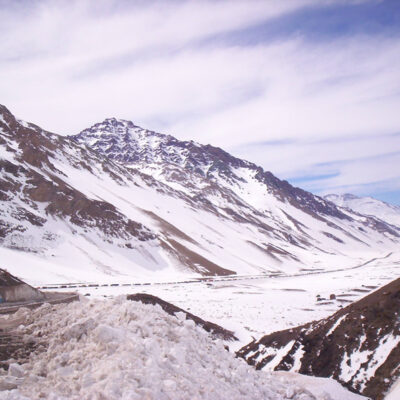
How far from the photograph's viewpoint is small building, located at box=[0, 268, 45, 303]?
94.6 feet

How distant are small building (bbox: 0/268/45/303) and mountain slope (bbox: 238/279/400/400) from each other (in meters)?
16.9

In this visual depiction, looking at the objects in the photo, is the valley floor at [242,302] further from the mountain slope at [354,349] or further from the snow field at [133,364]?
the snow field at [133,364]

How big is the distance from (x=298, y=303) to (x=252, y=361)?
36242 millimetres

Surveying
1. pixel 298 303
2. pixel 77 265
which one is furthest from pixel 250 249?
pixel 298 303

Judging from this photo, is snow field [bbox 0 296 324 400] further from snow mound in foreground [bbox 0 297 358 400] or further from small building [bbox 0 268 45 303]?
small building [bbox 0 268 45 303]

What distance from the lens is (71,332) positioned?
36.9 feet

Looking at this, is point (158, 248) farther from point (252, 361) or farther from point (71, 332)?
point (71, 332)

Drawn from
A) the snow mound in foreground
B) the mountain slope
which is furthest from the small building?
the snow mound in foreground

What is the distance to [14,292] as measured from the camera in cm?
2966

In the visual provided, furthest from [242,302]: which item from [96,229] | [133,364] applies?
[133,364]

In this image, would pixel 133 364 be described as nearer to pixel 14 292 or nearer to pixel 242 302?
pixel 14 292

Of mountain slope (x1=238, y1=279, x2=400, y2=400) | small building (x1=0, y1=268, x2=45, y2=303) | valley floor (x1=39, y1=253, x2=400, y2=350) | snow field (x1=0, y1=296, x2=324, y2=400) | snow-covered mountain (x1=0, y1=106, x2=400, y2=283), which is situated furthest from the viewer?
snow-covered mountain (x1=0, y1=106, x2=400, y2=283)

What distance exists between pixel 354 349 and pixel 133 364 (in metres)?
13.0

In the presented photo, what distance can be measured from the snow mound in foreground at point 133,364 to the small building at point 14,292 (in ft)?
56.2
